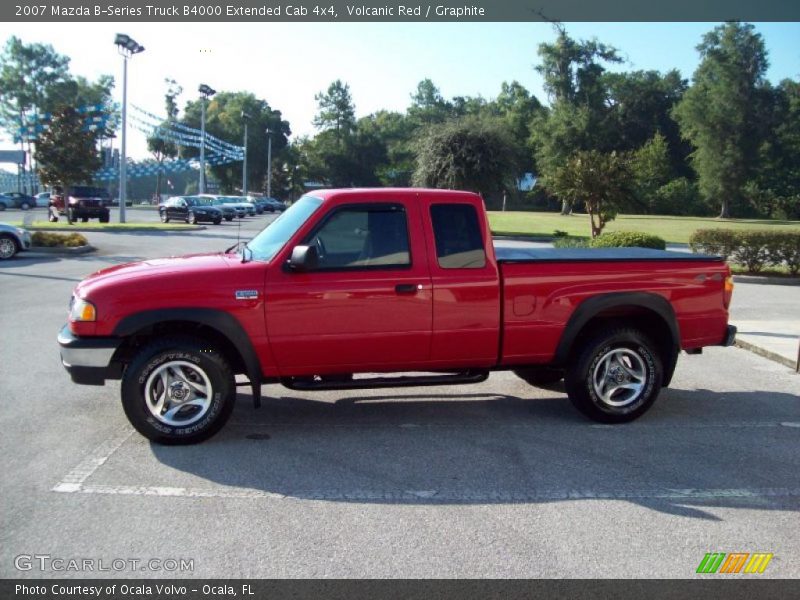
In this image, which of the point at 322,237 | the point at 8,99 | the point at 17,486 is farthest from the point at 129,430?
the point at 8,99

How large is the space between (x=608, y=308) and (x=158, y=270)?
3660 millimetres

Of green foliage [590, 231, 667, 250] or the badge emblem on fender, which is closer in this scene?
the badge emblem on fender

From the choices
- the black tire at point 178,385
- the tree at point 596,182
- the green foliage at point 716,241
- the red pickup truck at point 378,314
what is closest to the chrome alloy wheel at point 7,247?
the red pickup truck at point 378,314

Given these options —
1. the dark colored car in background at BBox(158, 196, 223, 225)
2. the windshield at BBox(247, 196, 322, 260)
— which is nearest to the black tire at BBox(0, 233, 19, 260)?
the windshield at BBox(247, 196, 322, 260)

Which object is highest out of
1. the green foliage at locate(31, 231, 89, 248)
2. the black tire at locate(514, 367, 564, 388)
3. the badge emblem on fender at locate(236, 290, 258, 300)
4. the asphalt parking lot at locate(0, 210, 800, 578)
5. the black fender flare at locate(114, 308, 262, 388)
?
the badge emblem on fender at locate(236, 290, 258, 300)

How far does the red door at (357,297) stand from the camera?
220 inches

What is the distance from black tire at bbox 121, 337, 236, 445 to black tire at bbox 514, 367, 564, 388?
2.92 m

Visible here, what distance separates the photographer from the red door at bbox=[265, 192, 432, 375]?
559 centimetres

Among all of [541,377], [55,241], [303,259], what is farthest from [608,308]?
[55,241]

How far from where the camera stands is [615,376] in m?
6.27

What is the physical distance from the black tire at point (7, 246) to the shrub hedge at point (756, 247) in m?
17.9

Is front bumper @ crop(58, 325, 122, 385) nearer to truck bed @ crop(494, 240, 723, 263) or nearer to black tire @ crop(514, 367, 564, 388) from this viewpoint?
truck bed @ crop(494, 240, 723, 263)

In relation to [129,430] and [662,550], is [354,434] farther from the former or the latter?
[662,550]

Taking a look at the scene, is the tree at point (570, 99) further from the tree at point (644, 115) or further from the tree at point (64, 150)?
the tree at point (64, 150)
